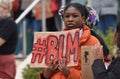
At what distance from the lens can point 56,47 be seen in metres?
5.66

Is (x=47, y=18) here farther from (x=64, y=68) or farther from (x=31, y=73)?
(x=64, y=68)

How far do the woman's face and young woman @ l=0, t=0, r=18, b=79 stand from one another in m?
1.54

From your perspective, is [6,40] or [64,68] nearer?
[64,68]

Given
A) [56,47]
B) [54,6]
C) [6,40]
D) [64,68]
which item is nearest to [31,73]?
[6,40]

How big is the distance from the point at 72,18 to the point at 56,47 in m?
0.30

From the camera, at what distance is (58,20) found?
11.4 m

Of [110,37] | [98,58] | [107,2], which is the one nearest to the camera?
[98,58]

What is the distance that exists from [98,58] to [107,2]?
6.01m

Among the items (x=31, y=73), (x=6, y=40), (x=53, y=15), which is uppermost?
(x=53, y=15)

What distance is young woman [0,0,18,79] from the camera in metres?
7.12

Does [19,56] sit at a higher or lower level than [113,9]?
lower

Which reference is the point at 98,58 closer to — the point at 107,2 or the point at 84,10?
the point at 84,10

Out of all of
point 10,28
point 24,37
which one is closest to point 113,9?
point 24,37

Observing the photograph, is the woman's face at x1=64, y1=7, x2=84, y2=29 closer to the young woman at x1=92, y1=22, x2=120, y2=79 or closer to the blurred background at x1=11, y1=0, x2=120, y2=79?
the young woman at x1=92, y1=22, x2=120, y2=79
